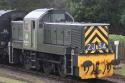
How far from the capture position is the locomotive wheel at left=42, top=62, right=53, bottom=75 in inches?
750

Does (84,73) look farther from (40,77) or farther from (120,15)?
(120,15)

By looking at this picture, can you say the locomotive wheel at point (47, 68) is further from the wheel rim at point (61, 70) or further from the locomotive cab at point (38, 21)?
the locomotive cab at point (38, 21)

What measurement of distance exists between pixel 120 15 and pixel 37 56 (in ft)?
66.2

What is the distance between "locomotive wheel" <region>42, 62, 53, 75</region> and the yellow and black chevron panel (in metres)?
2.68

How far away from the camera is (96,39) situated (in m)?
17.4

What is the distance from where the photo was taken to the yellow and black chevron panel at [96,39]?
670 inches

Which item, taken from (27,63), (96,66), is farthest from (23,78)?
(96,66)

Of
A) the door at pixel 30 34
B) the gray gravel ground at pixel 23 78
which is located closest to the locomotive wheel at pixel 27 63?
the gray gravel ground at pixel 23 78

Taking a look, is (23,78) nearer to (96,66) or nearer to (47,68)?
(47,68)

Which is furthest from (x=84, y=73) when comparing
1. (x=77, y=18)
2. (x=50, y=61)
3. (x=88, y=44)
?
(x=77, y=18)

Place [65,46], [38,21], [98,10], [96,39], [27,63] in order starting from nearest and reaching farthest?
[96,39], [65,46], [38,21], [27,63], [98,10]

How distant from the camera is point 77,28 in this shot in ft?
55.9

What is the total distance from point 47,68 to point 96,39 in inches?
131

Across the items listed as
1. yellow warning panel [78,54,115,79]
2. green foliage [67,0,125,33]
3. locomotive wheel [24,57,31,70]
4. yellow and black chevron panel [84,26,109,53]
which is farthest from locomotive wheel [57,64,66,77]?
green foliage [67,0,125,33]
